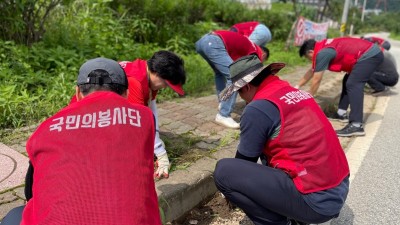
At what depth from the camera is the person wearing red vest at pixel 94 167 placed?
1241mm

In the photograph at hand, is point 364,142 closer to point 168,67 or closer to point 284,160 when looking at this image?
point 284,160

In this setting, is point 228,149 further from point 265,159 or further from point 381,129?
point 381,129

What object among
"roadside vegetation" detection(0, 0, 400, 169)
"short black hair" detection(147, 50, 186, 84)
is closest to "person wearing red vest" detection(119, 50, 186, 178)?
"short black hair" detection(147, 50, 186, 84)

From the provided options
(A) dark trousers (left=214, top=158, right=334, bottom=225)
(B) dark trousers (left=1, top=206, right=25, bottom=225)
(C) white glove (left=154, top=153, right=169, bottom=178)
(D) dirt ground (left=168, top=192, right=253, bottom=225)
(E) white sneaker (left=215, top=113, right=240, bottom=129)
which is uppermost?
(B) dark trousers (left=1, top=206, right=25, bottom=225)

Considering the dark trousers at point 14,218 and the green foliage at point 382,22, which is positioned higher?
the dark trousers at point 14,218

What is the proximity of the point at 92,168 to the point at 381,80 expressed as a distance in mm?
7275

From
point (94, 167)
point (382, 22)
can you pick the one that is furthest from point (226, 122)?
point (382, 22)

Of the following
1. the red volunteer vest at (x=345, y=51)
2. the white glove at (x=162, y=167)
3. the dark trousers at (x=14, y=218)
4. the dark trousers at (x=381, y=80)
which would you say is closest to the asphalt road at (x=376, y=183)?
the red volunteer vest at (x=345, y=51)

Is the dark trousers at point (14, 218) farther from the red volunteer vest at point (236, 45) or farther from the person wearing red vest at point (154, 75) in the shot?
the red volunteer vest at point (236, 45)

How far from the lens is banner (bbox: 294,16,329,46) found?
12.7 meters

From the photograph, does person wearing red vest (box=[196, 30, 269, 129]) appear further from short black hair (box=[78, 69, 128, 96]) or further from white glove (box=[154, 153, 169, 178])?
short black hair (box=[78, 69, 128, 96])

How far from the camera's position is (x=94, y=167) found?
1259mm

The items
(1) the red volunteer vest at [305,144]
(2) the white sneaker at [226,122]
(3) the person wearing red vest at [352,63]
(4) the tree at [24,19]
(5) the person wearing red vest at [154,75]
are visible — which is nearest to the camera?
(1) the red volunteer vest at [305,144]

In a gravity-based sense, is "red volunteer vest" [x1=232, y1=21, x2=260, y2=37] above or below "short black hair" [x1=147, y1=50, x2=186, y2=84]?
below
